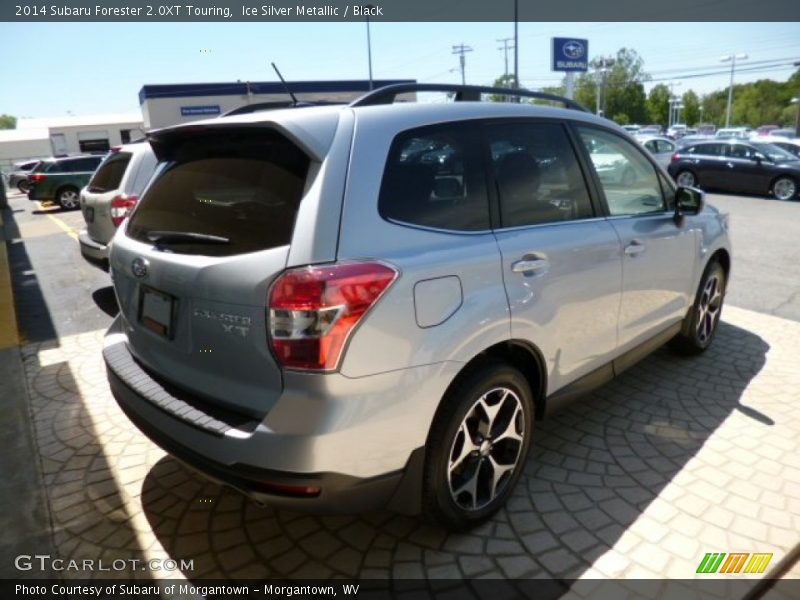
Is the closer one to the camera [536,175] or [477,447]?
[477,447]

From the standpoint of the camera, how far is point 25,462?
10.8 ft

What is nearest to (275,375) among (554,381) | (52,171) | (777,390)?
(554,381)

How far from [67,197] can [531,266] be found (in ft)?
64.9

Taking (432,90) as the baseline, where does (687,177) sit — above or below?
below

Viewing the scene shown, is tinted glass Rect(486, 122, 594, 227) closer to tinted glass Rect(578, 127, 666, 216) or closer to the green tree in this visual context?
tinted glass Rect(578, 127, 666, 216)

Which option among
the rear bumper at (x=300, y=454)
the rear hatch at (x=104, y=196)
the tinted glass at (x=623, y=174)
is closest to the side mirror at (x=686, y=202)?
the tinted glass at (x=623, y=174)

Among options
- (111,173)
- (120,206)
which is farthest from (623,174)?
(111,173)

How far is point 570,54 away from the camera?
21.7 m

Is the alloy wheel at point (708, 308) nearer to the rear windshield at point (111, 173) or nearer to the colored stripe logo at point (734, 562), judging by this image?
the colored stripe logo at point (734, 562)

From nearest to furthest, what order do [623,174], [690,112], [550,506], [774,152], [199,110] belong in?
[550,506] < [623,174] < [774,152] < [199,110] < [690,112]

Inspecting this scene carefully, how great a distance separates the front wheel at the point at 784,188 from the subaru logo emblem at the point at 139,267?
15.9 metres

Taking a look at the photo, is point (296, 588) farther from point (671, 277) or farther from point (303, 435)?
point (671, 277)

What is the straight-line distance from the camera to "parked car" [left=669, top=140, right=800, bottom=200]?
46.3ft

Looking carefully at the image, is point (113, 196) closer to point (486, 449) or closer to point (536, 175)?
point (536, 175)
